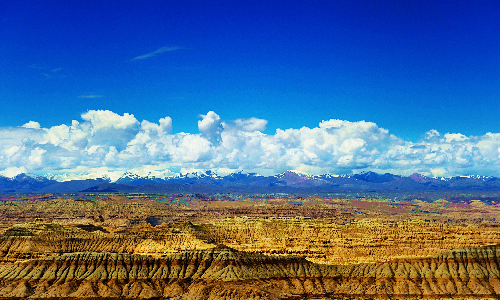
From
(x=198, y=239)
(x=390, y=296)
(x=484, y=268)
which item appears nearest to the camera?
(x=390, y=296)

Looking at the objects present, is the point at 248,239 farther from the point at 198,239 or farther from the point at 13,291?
the point at 13,291

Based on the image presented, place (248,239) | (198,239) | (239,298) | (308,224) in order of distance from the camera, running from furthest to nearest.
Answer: (308,224)
(248,239)
(198,239)
(239,298)

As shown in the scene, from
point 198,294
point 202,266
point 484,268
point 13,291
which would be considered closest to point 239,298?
point 198,294

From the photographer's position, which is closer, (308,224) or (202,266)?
(202,266)

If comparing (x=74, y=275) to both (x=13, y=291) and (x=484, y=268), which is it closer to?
(x=13, y=291)

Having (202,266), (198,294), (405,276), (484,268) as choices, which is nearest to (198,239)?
(202,266)

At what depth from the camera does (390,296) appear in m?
98.8

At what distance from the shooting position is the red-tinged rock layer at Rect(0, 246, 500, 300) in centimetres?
9738

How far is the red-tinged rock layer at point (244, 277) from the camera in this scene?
9738 cm

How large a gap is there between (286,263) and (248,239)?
62.8 metres

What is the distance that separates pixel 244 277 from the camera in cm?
10244

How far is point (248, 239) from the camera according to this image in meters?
172

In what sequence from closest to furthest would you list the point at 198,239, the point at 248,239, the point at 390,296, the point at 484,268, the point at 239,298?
1. the point at 239,298
2. the point at 390,296
3. the point at 484,268
4. the point at 198,239
5. the point at 248,239

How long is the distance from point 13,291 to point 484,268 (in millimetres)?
91537
